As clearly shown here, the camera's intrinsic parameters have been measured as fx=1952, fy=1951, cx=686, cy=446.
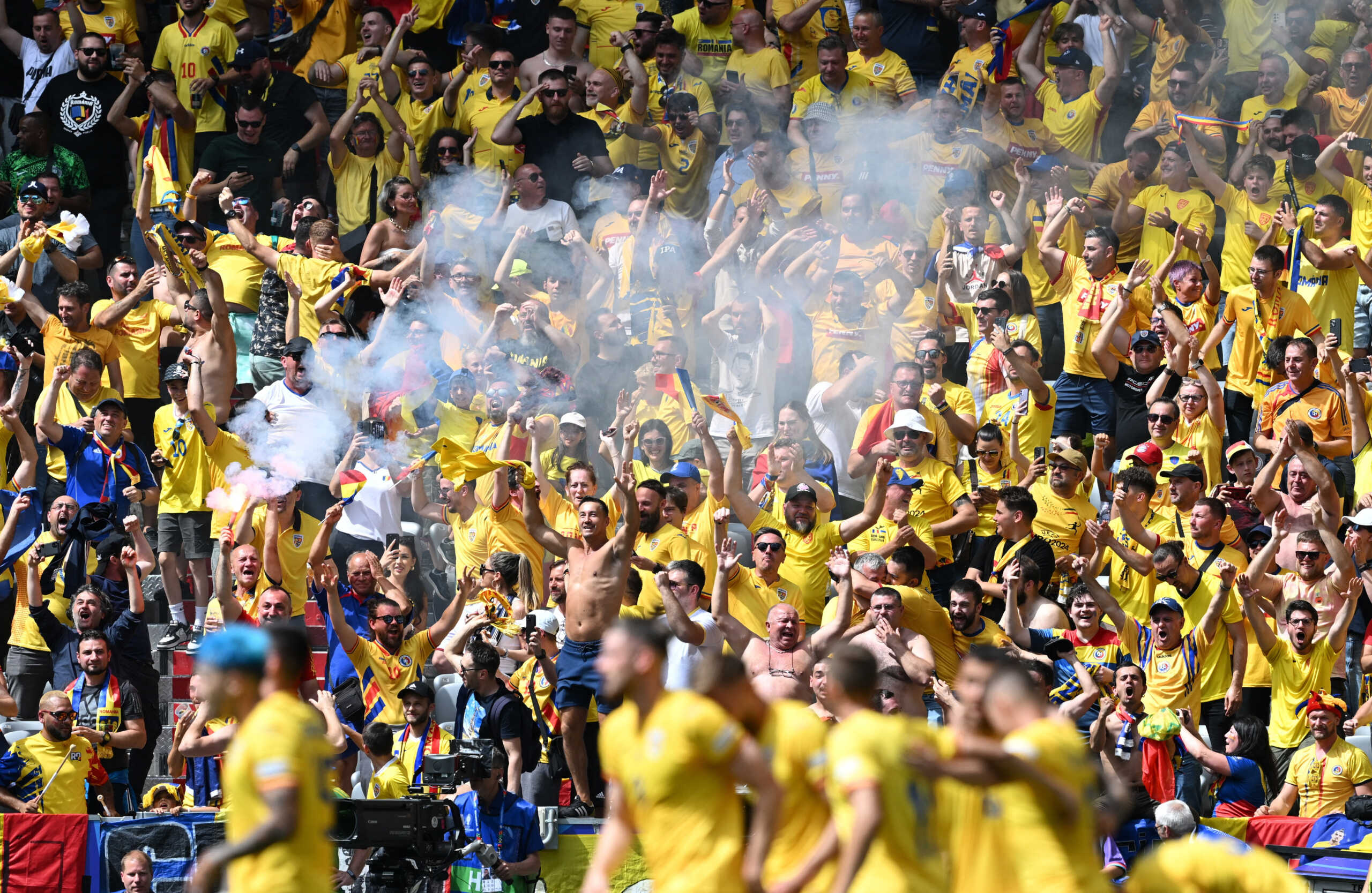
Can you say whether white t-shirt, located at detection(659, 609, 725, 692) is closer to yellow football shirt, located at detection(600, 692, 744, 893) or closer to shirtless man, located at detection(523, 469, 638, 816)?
shirtless man, located at detection(523, 469, 638, 816)

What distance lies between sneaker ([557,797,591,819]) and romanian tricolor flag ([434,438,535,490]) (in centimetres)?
214

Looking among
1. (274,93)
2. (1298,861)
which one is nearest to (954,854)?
(1298,861)

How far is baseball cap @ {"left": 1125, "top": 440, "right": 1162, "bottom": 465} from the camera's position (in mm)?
12273

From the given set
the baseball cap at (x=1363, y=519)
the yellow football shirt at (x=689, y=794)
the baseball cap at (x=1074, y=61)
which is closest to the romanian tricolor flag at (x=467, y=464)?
the baseball cap at (x=1363, y=519)

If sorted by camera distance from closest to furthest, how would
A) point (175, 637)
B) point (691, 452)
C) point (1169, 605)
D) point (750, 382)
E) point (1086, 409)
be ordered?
point (1169, 605), point (175, 637), point (691, 452), point (1086, 409), point (750, 382)

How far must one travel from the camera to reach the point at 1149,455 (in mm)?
12289

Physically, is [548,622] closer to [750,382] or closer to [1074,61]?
[750,382]

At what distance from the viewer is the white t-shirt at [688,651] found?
10523 millimetres

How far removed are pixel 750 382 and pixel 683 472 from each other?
1592mm

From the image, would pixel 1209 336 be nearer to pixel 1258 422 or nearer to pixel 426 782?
pixel 1258 422

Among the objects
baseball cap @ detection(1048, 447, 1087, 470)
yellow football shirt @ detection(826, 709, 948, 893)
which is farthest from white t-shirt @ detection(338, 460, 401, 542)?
yellow football shirt @ detection(826, 709, 948, 893)

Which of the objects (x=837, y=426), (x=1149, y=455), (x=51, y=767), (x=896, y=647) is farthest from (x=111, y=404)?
(x=1149, y=455)

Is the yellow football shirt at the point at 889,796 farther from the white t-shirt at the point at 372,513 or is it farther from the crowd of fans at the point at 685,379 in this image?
the white t-shirt at the point at 372,513

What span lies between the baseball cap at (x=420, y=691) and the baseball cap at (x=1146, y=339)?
539 centimetres
